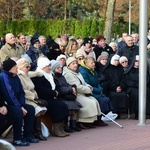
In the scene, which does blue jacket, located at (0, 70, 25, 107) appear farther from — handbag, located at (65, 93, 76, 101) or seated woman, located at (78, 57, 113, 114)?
seated woman, located at (78, 57, 113, 114)

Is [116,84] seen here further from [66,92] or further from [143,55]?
[66,92]

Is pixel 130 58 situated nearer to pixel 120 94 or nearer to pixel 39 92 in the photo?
pixel 120 94

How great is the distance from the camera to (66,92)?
447 inches

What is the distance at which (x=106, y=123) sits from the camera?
1280 cm

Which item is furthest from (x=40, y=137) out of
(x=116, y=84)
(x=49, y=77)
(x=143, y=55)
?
(x=116, y=84)

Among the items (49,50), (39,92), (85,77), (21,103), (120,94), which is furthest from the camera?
(49,50)

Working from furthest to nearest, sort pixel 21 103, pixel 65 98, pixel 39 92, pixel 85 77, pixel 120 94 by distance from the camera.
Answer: pixel 120 94 → pixel 85 77 → pixel 65 98 → pixel 39 92 → pixel 21 103

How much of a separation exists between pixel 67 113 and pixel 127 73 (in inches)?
140

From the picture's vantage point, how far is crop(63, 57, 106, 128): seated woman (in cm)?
1181

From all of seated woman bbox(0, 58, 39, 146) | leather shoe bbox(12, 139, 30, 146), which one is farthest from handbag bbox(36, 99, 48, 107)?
leather shoe bbox(12, 139, 30, 146)

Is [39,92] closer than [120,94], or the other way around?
[39,92]

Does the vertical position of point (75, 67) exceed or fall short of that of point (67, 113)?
it exceeds it

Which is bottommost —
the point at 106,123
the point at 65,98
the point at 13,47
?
the point at 106,123

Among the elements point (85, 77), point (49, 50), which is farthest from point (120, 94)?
point (49, 50)
